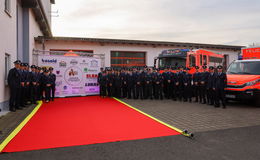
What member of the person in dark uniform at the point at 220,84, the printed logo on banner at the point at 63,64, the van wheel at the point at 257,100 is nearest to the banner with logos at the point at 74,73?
→ the printed logo on banner at the point at 63,64

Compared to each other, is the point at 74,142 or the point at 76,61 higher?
the point at 76,61

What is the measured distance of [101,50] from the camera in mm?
21281

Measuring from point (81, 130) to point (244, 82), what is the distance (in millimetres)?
7635

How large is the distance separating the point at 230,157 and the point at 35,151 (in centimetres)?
382

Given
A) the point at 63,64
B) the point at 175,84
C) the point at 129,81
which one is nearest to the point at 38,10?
the point at 63,64

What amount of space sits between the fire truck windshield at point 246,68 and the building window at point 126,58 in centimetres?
1274

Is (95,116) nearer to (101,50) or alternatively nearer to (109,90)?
(109,90)

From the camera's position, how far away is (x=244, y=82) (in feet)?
31.0

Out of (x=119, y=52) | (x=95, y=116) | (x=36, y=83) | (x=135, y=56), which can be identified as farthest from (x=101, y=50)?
(x=95, y=116)

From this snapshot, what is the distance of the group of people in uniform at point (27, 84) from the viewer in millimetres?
8562

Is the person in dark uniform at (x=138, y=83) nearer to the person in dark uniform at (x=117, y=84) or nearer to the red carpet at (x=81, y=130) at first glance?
the person in dark uniform at (x=117, y=84)

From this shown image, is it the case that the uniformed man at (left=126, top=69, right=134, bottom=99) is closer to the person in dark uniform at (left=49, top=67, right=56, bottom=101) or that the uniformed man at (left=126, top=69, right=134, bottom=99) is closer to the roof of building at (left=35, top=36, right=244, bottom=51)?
the person in dark uniform at (left=49, top=67, right=56, bottom=101)

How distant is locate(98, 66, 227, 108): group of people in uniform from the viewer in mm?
11508

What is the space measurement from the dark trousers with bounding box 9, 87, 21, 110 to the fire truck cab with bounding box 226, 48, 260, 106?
31.4ft
